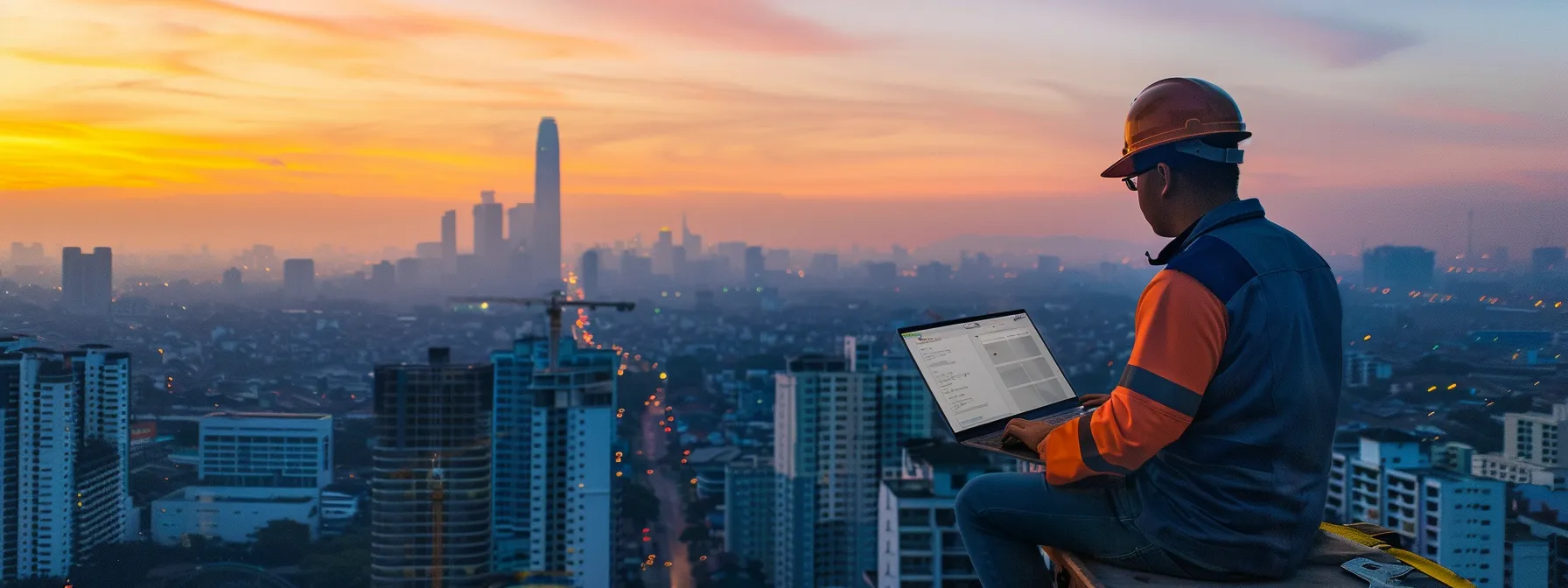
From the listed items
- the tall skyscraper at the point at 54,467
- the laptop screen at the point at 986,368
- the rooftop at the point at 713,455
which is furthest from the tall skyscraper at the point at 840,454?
the laptop screen at the point at 986,368

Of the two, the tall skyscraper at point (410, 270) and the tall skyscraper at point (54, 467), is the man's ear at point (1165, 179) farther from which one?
the tall skyscraper at point (410, 270)

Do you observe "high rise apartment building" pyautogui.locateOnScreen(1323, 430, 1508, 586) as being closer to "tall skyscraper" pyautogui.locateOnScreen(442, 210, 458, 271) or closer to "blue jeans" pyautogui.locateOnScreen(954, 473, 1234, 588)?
"blue jeans" pyautogui.locateOnScreen(954, 473, 1234, 588)

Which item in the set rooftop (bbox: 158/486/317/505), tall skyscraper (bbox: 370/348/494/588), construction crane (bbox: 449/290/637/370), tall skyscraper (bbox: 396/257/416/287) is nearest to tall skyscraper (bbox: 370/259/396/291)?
tall skyscraper (bbox: 396/257/416/287)

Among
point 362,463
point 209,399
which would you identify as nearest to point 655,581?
point 362,463

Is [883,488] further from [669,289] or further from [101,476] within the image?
[669,289]

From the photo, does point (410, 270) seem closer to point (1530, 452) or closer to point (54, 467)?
point (54, 467)

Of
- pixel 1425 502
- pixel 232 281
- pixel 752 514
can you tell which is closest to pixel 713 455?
pixel 752 514
